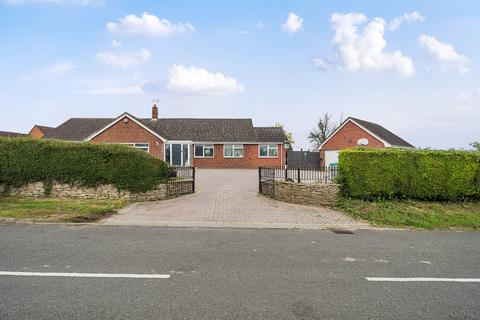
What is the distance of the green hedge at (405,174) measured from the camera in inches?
484

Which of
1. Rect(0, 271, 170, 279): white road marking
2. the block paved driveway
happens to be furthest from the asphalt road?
the block paved driveway

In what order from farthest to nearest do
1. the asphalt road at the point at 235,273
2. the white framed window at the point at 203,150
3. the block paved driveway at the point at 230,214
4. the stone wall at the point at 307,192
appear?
the white framed window at the point at 203,150 < the stone wall at the point at 307,192 < the block paved driveway at the point at 230,214 < the asphalt road at the point at 235,273

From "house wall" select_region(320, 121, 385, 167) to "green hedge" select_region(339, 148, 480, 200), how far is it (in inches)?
852

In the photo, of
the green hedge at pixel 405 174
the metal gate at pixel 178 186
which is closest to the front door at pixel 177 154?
the metal gate at pixel 178 186

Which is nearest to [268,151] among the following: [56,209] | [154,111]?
[154,111]

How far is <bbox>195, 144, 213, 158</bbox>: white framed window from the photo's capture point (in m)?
34.2

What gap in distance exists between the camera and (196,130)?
119 feet

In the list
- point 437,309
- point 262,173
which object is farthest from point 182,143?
point 437,309

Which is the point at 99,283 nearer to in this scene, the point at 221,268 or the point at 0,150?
the point at 221,268

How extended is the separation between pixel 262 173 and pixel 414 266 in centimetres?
1034

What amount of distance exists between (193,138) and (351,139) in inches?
646

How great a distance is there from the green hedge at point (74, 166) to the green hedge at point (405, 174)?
802 cm

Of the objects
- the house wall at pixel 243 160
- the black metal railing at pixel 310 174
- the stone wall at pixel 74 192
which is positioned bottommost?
the stone wall at pixel 74 192

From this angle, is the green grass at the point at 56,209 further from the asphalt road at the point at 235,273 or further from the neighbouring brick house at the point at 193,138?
the neighbouring brick house at the point at 193,138
